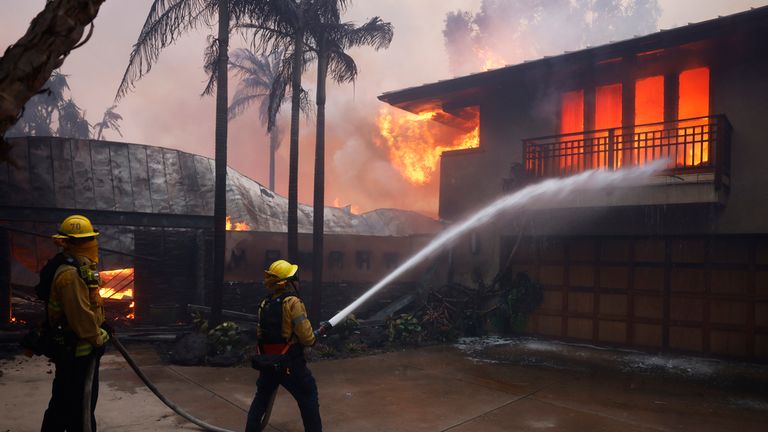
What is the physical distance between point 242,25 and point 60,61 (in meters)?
9.44

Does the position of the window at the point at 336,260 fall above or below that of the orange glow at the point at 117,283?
above

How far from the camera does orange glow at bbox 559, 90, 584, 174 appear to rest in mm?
11391

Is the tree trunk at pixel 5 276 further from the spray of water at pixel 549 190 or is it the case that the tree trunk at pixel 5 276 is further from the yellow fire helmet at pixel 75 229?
the yellow fire helmet at pixel 75 229

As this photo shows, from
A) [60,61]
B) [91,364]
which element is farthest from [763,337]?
[60,61]

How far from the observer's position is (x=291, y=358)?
467 centimetres

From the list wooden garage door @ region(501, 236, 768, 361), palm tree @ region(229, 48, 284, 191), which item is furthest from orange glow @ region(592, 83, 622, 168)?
palm tree @ region(229, 48, 284, 191)

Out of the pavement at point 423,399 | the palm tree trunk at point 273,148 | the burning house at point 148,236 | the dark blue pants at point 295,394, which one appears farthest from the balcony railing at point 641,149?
the palm tree trunk at point 273,148

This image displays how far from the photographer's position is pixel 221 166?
11.1m

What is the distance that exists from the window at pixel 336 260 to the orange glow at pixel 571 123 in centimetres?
635

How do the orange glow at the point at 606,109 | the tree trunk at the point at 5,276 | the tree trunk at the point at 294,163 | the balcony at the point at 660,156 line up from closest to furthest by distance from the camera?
the balcony at the point at 660,156, the tree trunk at the point at 5,276, the orange glow at the point at 606,109, the tree trunk at the point at 294,163

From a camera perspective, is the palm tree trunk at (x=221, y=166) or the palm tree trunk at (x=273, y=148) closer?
the palm tree trunk at (x=221, y=166)

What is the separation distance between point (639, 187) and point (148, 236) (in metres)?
11.1

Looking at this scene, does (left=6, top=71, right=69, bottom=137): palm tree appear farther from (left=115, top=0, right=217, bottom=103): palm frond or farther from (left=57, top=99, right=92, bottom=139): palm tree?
(left=115, top=0, right=217, bottom=103): palm frond

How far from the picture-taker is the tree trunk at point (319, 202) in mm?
11788
